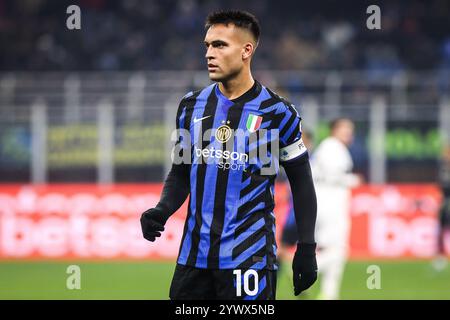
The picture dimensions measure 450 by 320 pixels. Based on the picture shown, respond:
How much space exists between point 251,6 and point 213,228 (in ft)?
56.6

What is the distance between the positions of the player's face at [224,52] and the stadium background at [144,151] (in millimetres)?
6714

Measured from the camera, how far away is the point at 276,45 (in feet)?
68.4

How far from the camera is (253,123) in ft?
17.6

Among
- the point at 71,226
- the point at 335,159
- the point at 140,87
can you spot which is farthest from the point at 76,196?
the point at 335,159

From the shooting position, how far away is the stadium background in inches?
597

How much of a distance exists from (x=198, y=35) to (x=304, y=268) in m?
16.2

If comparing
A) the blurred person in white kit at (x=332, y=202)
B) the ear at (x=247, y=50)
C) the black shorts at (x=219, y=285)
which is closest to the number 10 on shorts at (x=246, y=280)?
the black shorts at (x=219, y=285)

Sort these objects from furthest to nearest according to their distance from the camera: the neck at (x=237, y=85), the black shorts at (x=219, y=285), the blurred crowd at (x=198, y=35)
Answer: the blurred crowd at (x=198, y=35) → the neck at (x=237, y=85) → the black shorts at (x=219, y=285)

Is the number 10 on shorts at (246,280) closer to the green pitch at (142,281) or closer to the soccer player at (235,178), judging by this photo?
the soccer player at (235,178)

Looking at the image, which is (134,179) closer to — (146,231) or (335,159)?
(335,159)

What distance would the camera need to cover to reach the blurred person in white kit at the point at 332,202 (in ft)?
34.8

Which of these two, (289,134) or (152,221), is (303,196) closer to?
(289,134)

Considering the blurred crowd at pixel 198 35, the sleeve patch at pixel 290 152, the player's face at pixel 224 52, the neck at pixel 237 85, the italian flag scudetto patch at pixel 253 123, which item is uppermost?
the blurred crowd at pixel 198 35

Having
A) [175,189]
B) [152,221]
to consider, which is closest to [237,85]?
[175,189]
